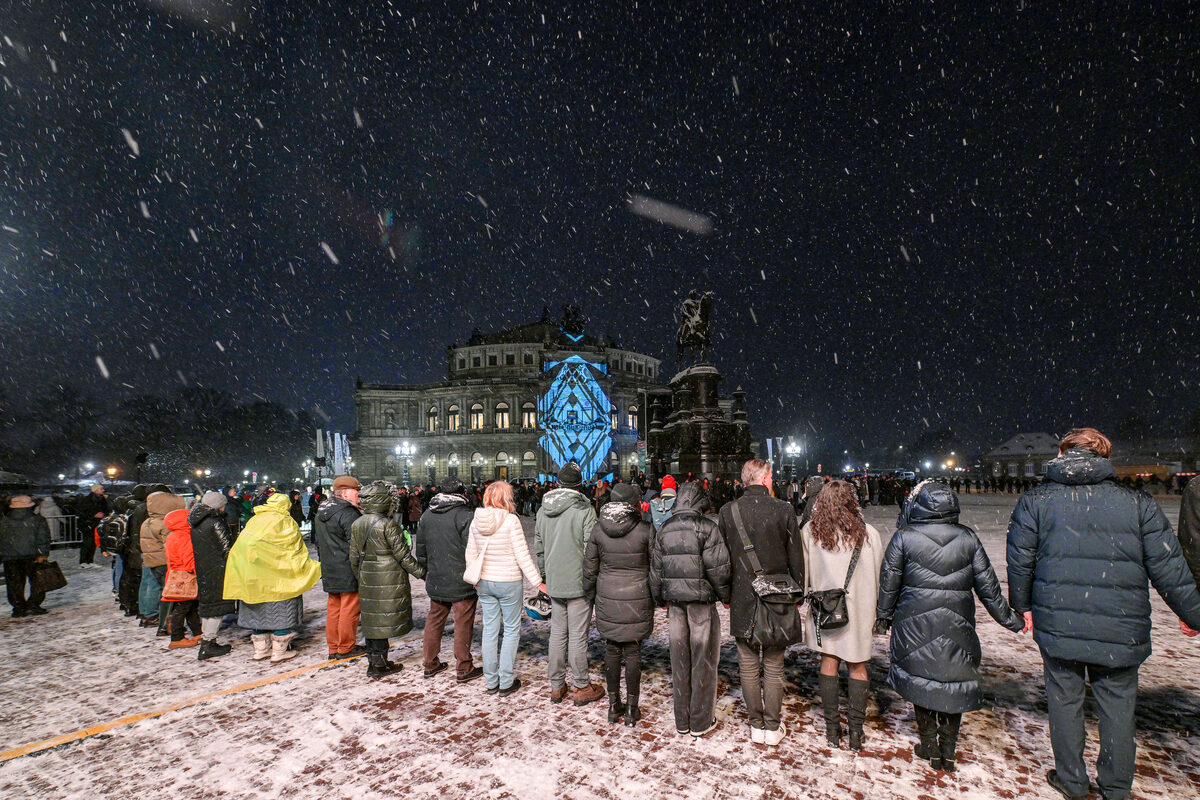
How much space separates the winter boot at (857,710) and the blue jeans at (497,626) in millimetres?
2866

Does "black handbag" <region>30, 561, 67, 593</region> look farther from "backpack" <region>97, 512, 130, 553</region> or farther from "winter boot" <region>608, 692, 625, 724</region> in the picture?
"winter boot" <region>608, 692, 625, 724</region>

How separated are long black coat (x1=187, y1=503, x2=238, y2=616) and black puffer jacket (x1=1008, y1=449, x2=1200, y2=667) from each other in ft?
25.5

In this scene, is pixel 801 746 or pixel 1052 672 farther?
pixel 801 746

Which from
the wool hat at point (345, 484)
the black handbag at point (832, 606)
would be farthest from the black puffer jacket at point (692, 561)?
→ the wool hat at point (345, 484)

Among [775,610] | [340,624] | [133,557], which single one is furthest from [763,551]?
[133,557]

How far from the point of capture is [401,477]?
237 feet

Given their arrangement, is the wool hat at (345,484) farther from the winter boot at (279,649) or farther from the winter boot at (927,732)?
the winter boot at (927,732)

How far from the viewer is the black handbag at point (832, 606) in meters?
4.04

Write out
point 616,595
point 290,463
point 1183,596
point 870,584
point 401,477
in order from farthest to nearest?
point 290,463
point 401,477
point 616,595
point 870,584
point 1183,596

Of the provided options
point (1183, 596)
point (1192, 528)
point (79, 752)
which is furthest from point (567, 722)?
point (1192, 528)

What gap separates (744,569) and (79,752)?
5.35 metres

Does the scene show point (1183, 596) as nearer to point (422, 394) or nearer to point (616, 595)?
point (616, 595)

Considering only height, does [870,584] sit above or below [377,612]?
above

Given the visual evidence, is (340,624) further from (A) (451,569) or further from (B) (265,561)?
(A) (451,569)
